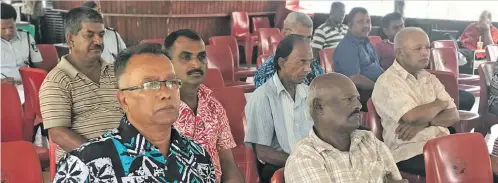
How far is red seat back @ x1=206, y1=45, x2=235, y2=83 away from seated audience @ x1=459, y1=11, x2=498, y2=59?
3.81m

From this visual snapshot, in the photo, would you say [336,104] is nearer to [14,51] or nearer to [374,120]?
[374,120]

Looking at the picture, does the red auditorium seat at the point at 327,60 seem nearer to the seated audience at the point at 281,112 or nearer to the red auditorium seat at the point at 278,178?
the seated audience at the point at 281,112

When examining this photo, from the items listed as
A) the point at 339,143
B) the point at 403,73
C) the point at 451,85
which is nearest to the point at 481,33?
the point at 451,85

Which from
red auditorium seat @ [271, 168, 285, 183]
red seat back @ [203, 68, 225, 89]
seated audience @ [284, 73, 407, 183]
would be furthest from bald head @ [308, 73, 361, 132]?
red seat back @ [203, 68, 225, 89]

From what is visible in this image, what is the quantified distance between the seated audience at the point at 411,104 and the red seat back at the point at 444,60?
2304 mm

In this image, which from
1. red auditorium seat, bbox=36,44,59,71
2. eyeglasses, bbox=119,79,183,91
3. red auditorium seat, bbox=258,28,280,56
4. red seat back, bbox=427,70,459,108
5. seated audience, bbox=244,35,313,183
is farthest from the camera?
red auditorium seat, bbox=258,28,280,56

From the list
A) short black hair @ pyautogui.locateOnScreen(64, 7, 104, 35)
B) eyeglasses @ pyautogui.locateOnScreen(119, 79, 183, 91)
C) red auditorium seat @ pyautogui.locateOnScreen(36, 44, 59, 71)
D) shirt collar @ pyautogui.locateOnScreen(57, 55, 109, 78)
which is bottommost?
red auditorium seat @ pyautogui.locateOnScreen(36, 44, 59, 71)

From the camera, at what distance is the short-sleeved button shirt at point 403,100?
3.25m

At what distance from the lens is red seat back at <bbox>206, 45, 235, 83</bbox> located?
5.49 metres

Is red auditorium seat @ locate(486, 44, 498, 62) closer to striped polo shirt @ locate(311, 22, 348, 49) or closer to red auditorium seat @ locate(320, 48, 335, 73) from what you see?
striped polo shirt @ locate(311, 22, 348, 49)

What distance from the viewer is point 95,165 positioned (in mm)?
1521

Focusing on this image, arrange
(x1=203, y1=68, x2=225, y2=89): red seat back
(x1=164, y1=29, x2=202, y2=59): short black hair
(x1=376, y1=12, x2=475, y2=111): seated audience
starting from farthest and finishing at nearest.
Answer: (x1=376, y1=12, x2=475, y2=111): seated audience < (x1=203, y1=68, x2=225, y2=89): red seat back < (x1=164, y1=29, x2=202, y2=59): short black hair

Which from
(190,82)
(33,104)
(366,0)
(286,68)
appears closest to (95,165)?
(190,82)

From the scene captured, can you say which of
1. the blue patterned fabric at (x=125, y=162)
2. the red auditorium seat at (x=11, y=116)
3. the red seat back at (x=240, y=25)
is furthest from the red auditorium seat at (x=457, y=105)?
the red seat back at (x=240, y=25)
